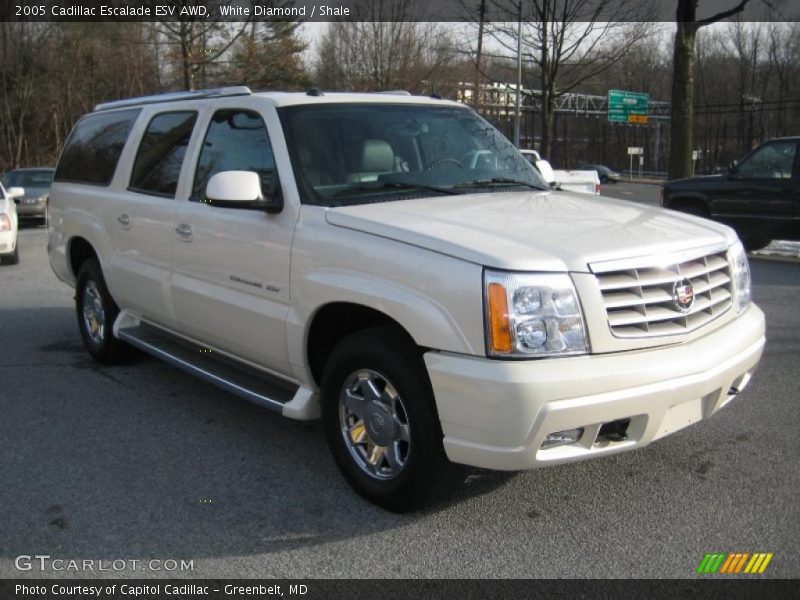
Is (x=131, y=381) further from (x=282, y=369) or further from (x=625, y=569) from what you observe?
(x=625, y=569)

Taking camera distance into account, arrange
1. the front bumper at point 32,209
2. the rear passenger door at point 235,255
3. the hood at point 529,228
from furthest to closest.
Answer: the front bumper at point 32,209 < the rear passenger door at point 235,255 < the hood at point 529,228

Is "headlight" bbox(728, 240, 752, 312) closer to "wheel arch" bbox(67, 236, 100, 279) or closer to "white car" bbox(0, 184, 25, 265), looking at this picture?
→ "wheel arch" bbox(67, 236, 100, 279)

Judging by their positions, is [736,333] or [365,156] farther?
[365,156]

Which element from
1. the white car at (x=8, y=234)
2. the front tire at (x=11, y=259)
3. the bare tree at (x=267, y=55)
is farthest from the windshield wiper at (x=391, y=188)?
the bare tree at (x=267, y=55)

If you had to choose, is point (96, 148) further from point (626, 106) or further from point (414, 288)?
point (626, 106)

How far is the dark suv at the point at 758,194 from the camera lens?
11.7 meters

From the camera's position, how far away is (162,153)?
5.27 m

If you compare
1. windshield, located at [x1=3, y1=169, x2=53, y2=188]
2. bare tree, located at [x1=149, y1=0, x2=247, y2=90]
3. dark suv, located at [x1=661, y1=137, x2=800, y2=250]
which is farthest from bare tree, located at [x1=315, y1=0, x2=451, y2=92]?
dark suv, located at [x1=661, y1=137, x2=800, y2=250]

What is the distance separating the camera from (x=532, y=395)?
301 cm

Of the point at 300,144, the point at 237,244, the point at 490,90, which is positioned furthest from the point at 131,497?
the point at 490,90

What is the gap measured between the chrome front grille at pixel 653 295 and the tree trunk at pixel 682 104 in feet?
44.3

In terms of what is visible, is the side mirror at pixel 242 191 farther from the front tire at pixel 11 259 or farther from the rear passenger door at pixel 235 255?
the front tire at pixel 11 259

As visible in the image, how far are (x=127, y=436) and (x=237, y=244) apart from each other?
4.56ft

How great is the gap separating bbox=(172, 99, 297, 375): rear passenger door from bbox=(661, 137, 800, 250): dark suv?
9.70m
